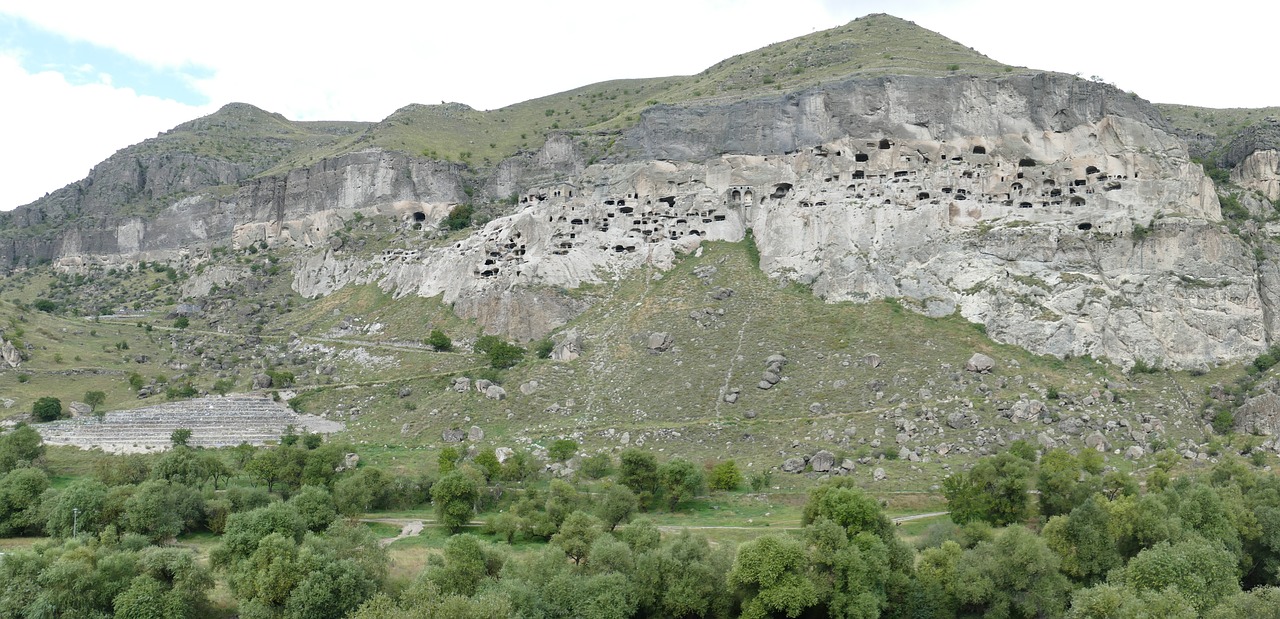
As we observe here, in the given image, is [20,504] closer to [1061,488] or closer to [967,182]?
[1061,488]

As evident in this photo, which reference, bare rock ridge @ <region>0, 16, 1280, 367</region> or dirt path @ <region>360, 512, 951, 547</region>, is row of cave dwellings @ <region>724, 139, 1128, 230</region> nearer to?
bare rock ridge @ <region>0, 16, 1280, 367</region>

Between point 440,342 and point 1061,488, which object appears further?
point 440,342

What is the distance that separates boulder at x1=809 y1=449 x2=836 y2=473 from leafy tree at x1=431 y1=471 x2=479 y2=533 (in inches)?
822

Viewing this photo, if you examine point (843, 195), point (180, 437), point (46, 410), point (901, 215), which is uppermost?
point (843, 195)

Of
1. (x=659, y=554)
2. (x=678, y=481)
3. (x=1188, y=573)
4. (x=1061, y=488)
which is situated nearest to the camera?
(x=1188, y=573)

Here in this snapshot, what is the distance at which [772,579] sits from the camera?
102ft

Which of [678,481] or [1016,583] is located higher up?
[678,481]

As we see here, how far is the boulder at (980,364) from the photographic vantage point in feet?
179

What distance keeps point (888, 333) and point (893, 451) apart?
12.8m

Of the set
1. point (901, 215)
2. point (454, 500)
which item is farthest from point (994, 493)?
point (901, 215)

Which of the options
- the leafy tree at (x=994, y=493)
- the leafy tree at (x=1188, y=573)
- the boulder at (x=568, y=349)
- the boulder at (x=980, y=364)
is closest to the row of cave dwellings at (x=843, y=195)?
the boulder at (x=568, y=349)

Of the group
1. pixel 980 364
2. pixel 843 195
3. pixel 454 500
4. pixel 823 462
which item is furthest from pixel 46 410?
pixel 980 364

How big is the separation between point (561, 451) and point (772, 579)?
2272 cm

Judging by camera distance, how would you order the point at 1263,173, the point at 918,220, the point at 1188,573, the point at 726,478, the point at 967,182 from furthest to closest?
the point at 1263,173 < the point at 967,182 < the point at 918,220 < the point at 726,478 < the point at 1188,573
